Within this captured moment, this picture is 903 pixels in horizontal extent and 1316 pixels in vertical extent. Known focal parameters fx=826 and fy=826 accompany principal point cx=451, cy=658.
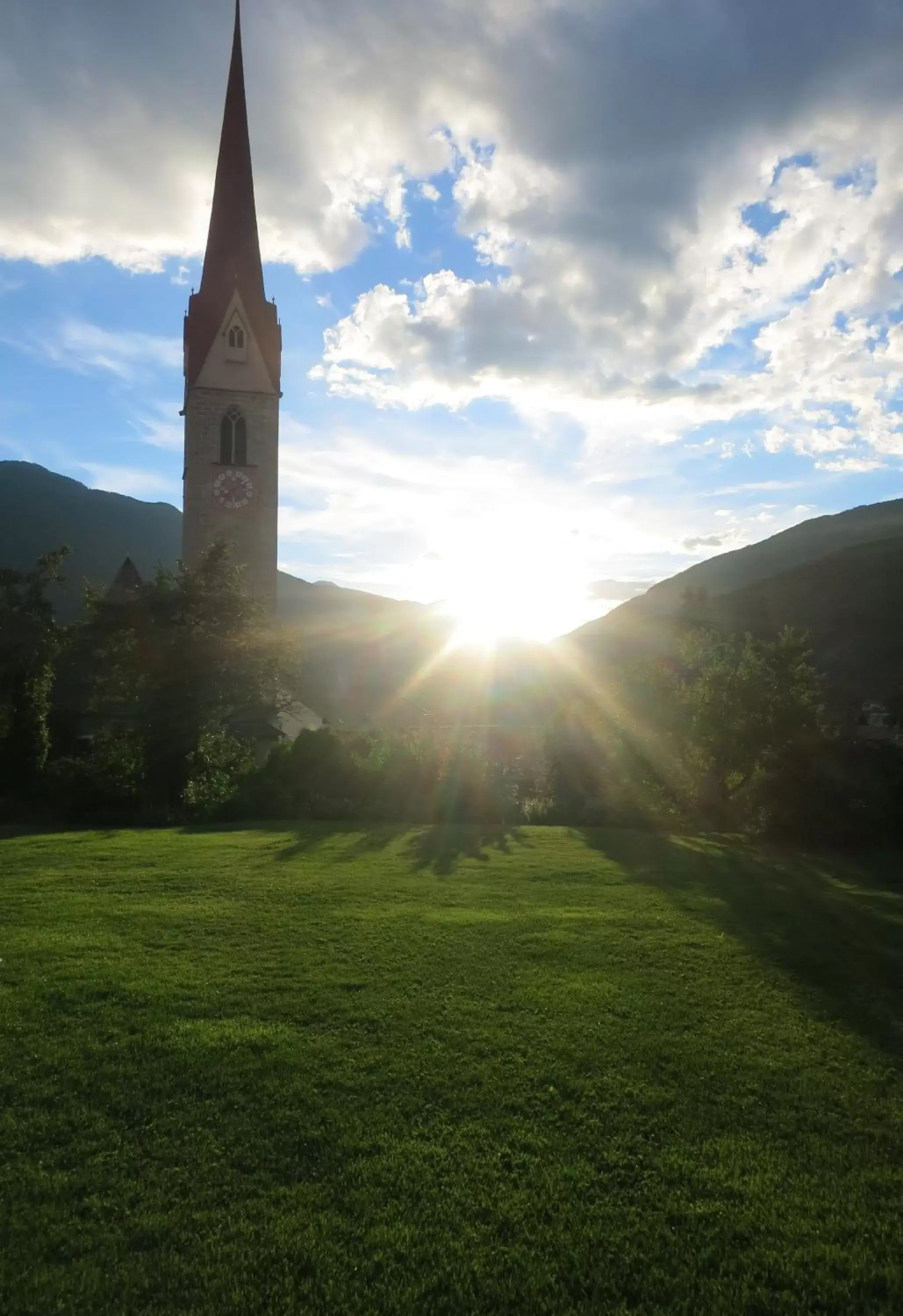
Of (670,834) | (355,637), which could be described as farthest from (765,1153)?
(355,637)

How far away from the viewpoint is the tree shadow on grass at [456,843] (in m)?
13.1

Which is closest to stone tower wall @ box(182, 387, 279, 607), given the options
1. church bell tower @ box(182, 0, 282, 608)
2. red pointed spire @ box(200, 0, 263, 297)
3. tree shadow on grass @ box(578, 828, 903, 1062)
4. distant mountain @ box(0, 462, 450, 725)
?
church bell tower @ box(182, 0, 282, 608)

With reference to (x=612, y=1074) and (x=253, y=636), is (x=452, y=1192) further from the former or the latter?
(x=253, y=636)

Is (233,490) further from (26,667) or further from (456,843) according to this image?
(456,843)

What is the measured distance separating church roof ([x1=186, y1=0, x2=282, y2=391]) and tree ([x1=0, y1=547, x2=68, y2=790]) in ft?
73.3

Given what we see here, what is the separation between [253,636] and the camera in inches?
890

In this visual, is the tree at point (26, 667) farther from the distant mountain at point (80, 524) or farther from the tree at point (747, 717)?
the distant mountain at point (80, 524)

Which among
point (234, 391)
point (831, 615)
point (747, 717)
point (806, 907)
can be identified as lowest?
point (806, 907)

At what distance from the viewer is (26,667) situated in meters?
21.9

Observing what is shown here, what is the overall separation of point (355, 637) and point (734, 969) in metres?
44.8

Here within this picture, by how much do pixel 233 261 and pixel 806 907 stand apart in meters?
42.4

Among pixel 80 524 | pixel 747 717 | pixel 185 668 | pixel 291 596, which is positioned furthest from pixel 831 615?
pixel 80 524

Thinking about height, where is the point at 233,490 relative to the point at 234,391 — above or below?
below

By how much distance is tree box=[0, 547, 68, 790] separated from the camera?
832 inches
